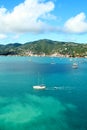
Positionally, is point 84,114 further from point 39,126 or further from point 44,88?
point 44,88

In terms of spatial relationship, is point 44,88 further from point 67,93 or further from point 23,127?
point 23,127

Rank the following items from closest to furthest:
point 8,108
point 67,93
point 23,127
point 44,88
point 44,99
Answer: point 23,127
point 8,108
point 44,99
point 67,93
point 44,88

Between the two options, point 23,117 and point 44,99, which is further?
point 44,99

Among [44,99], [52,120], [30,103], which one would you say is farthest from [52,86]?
[52,120]

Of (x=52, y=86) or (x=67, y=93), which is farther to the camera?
(x=52, y=86)

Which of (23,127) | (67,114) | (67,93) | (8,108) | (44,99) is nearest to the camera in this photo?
(23,127)

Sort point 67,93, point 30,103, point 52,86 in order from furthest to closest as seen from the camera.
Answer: point 52,86 → point 67,93 → point 30,103

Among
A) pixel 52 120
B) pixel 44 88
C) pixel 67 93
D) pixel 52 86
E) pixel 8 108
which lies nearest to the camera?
pixel 52 120

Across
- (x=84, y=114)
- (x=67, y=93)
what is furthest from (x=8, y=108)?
(x=67, y=93)
